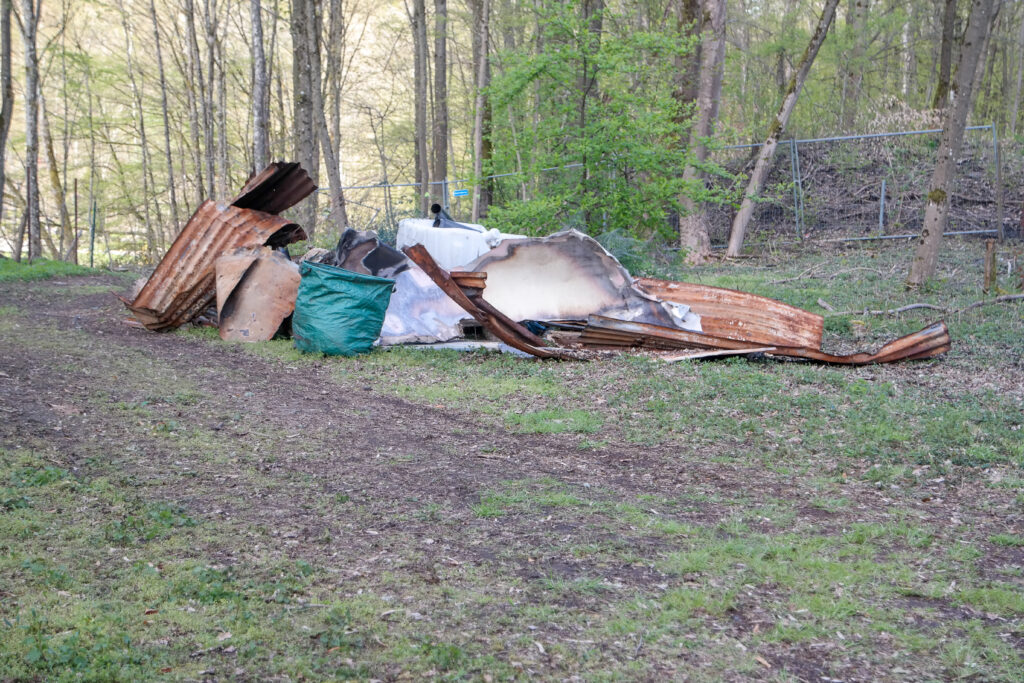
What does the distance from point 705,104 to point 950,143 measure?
6.75 m

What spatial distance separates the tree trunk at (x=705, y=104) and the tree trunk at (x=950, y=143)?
526 cm

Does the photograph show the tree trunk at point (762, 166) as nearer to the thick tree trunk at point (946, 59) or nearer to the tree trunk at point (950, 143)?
the thick tree trunk at point (946, 59)

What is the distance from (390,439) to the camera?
604cm

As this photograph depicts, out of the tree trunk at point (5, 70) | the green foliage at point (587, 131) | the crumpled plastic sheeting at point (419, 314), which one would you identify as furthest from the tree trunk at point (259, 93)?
the crumpled plastic sheeting at point (419, 314)

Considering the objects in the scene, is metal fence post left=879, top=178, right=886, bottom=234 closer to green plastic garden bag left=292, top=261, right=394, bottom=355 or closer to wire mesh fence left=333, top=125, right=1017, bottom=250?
wire mesh fence left=333, top=125, right=1017, bottom=250

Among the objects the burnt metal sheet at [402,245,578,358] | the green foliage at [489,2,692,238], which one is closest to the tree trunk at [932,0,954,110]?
the green foliage at [489,2,692,238]

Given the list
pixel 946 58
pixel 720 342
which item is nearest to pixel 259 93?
pixel 720 342

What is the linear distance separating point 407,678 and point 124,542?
5.74 feet

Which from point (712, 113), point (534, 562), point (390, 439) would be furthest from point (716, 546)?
point (712, 113)

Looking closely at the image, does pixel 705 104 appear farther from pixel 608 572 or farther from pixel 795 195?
pixel 608 572

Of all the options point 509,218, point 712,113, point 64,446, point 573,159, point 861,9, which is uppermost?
point 861,9

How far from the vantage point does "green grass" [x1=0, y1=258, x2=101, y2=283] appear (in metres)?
14.8

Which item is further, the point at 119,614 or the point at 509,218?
the point at 509,218

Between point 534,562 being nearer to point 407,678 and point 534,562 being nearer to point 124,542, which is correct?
point 407,678
